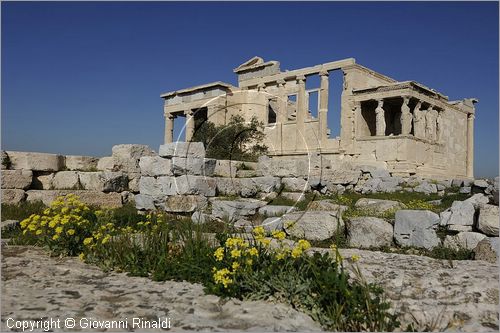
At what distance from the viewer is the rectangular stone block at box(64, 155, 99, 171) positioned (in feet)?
39.8

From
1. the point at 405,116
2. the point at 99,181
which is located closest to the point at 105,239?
the point at 99,181

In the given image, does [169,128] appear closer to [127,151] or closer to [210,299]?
[127,151]

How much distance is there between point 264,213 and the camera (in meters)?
8.78

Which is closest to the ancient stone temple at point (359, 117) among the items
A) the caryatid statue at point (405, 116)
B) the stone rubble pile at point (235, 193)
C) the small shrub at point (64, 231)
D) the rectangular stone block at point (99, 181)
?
the caryatid statue at point (405, 116)

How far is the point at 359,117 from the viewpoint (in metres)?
26.1

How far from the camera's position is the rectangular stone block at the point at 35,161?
34.9ft

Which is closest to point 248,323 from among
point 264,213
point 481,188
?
point 264,213

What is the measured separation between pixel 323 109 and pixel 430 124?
699 centimetres

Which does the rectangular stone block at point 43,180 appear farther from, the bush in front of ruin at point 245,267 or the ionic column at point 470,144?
the ionic column at point 470,144

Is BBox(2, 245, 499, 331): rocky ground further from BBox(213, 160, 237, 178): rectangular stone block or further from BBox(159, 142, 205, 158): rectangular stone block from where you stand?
BBox(213, 160, 237, 178): rectangular stone block

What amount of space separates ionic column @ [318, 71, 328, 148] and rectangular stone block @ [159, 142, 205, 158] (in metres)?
17.7

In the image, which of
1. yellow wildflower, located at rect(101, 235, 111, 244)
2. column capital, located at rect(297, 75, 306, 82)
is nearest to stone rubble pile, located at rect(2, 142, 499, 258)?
yellow wildflower, located at rect(101, 235, 111, 244)

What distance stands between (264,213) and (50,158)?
21.1 ft

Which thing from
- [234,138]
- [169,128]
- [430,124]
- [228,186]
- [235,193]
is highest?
[169,128]
